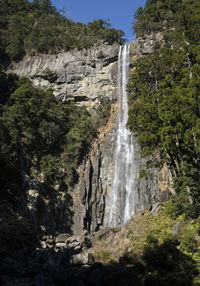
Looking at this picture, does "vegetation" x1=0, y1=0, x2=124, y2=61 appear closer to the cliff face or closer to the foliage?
the cliff face

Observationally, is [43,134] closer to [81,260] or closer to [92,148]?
[92,148]

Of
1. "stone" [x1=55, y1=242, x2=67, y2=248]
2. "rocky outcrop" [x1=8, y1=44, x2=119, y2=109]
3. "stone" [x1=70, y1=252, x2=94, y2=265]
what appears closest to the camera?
"stone" [x1=70, y1=252, x2=94, y2=265]

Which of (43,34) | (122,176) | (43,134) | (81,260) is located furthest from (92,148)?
(43,34)

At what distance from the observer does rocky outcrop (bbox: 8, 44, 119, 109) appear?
38875mm

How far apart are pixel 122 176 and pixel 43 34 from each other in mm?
34280

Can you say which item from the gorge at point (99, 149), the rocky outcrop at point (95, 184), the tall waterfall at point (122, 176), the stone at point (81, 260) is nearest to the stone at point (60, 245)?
the gorge at point (99, 149)

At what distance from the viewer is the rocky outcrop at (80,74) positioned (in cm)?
3888

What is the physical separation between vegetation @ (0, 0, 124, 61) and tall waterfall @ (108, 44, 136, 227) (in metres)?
13.8

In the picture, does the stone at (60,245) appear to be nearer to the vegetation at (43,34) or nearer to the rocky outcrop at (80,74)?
the rocky outcrop at (80,74)

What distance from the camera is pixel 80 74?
40031 mm

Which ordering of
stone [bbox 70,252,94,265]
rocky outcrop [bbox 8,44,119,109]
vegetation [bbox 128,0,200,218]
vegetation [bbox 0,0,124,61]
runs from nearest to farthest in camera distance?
1. stone [bbox 70,252,94,265]
2. vegetation [bbox 128,0,200,218]
3. rocky outcrop [bbox 8,44,119,109]
4. vegetation [bbox 0,0,124,61]

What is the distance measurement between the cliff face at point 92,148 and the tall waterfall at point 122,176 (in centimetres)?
66

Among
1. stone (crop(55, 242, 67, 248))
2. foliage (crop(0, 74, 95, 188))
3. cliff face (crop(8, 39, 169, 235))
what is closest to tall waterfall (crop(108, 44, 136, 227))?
cliff face (crop(8, 39, 169, 235))

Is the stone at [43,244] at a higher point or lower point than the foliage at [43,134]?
lower
